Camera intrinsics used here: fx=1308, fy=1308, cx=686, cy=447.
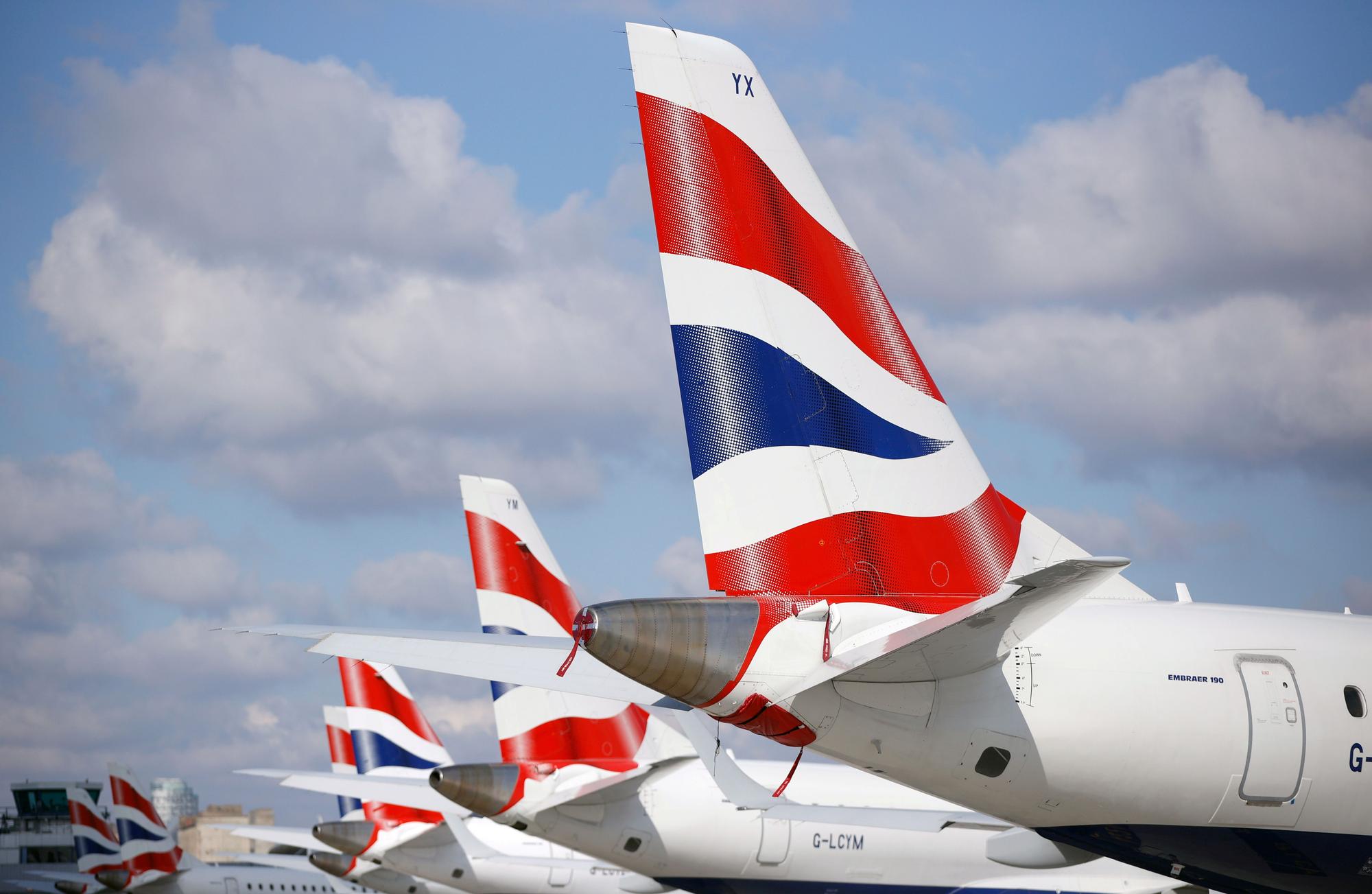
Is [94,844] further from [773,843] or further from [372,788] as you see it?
[773,843]

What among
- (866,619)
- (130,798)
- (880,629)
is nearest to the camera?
(880,629)

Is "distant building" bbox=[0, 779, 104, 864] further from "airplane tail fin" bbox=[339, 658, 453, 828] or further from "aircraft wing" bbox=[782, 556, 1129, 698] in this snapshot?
"aircraft wing" bbox=[782, 556, 1129, 698]

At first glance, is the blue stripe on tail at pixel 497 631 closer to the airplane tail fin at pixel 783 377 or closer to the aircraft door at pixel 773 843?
the aircraft door at pixel 773 843

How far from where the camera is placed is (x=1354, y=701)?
9.14m

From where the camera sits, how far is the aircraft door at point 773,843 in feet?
55.8

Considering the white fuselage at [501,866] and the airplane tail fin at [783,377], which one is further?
the white fuselage at [501,866]

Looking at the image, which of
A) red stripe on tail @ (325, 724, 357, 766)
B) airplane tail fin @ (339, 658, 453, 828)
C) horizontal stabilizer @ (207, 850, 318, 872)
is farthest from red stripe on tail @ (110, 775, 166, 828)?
airplane tail fin @ (339, 658, 453, 828)

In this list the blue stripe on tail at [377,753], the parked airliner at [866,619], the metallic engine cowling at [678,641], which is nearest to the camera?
the metallic engine cowling at [678,641]

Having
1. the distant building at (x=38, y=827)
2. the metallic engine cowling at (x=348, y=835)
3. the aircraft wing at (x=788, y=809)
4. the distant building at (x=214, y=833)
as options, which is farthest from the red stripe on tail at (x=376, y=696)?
the distant building at (x=214, y=833)

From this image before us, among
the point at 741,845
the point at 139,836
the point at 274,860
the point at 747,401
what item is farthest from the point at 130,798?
the point at 747,401

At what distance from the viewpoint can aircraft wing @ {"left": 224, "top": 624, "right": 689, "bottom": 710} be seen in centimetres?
829

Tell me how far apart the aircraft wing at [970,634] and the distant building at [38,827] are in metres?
61.4

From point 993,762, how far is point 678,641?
7.31 feet

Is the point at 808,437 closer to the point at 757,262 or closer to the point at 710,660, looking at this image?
the point at 757,262
